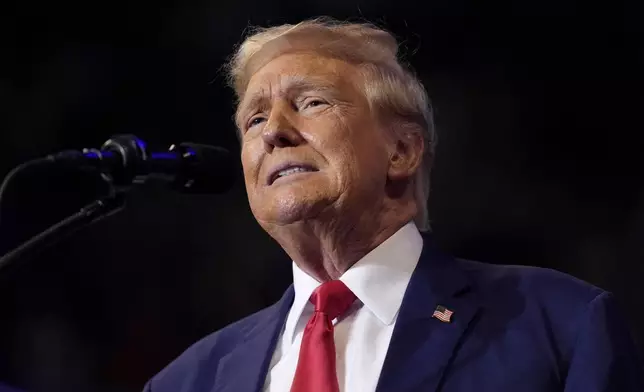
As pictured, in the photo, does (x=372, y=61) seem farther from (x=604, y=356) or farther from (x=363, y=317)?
(x=604, y=356)

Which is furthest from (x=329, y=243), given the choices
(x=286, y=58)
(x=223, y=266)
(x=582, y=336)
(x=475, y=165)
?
(x=223, y=266)

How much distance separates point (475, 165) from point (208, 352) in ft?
3.01

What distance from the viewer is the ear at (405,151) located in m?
1.89

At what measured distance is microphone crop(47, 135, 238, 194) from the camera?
161 cm

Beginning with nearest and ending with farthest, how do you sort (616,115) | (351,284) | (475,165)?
(351,284)
(616,115)
(475,165)

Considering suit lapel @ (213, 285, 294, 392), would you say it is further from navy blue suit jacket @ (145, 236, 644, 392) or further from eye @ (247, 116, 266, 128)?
eye @ (247, 116, 266, 128)

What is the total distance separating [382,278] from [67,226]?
64 cm

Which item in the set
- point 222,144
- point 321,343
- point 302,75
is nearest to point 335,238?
point 321,343

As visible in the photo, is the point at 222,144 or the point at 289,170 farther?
the point at 222,144

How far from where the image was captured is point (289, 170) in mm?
1774

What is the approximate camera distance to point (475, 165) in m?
2.42

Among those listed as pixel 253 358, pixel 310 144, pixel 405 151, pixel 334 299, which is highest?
pixel 310 144

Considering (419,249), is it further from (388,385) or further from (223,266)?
(223,266)

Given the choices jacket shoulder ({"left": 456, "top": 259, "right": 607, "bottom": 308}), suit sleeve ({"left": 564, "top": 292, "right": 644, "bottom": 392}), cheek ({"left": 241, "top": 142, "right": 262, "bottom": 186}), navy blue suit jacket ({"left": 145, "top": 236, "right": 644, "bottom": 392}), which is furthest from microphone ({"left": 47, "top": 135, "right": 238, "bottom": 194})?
suit sleeve ({"left": 564, "top": 292, "right": 644, "bottom": 392})
